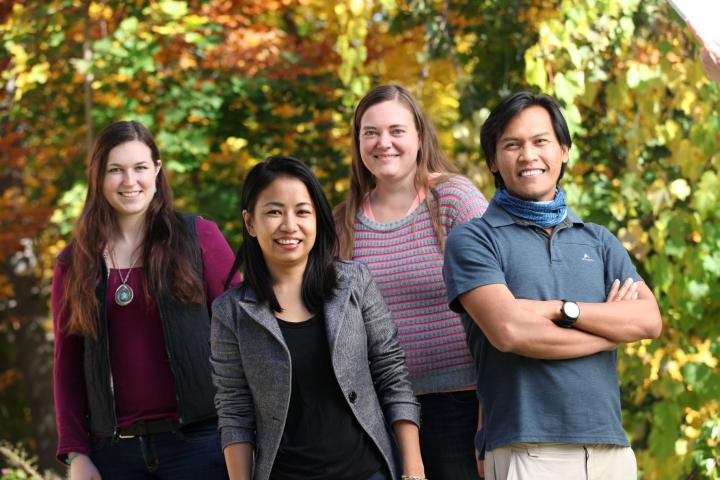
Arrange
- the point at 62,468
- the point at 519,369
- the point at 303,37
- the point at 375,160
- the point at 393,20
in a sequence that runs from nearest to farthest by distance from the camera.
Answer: the point at 519,369, the point at 375,160, the point at 393,20, the point at 303,37, the point at 62,468

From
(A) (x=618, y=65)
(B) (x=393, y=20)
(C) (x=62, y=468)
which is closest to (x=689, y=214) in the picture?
(A) (x=618, y=65)

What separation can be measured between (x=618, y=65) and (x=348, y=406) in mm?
3202

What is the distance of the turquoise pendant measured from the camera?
3.01 meters

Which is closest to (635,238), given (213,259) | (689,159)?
(689,159)

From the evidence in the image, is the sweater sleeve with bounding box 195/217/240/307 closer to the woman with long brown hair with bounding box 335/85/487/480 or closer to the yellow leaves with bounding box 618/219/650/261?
the woman with long brown hair with bounding box 335/85/487/480

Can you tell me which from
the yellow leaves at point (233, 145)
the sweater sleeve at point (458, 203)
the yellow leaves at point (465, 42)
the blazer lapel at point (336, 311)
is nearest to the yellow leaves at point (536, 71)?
the sweater sleeve at point (458, 203)

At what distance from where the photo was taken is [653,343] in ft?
15.1

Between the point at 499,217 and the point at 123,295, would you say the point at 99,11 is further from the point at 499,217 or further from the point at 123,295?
the point at 499,217

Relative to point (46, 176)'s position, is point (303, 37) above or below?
above

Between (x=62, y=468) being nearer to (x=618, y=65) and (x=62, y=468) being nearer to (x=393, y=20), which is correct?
(x=393, y=20)

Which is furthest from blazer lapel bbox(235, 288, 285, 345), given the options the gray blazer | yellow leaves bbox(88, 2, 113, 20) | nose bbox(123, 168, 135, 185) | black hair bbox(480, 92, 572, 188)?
yellow leaves bbox(88, 2, 113, 20)

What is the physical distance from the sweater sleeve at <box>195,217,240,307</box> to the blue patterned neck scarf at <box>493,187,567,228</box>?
874 millimetres

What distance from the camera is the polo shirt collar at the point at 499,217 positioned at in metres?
2.68

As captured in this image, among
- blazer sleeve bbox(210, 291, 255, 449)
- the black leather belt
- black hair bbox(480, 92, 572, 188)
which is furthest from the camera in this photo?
the black leather belt
